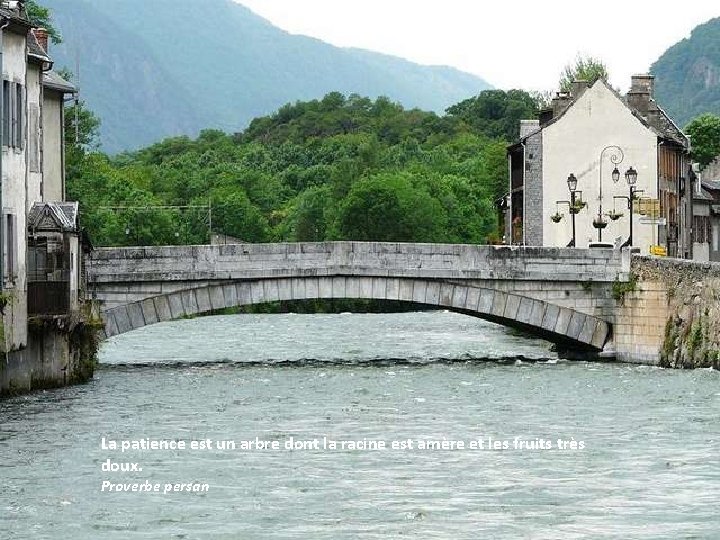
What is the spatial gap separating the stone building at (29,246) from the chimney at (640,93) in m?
32.6

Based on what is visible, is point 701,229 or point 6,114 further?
point 701,229

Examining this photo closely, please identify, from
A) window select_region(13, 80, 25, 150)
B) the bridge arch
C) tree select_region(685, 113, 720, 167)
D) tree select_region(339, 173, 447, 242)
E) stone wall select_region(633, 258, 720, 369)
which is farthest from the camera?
tree select_region(339, 173, 447, 242)

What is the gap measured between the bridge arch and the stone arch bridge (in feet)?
0.09

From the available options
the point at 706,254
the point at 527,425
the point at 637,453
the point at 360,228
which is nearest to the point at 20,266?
the point at 527,425

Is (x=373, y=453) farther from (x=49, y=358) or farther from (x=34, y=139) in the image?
(x=34, y=139)

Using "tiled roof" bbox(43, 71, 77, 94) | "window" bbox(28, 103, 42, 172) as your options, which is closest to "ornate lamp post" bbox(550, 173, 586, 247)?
"tiled roof" bbox(43, 71, 77, 94)

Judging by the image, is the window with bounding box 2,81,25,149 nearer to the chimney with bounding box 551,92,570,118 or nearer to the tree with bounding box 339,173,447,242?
the chimney with bounding box 551,92,570,118

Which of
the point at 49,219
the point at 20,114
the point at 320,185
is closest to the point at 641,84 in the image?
the point at 49,219

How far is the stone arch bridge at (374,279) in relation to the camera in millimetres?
53094

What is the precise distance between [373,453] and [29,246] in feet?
43.3

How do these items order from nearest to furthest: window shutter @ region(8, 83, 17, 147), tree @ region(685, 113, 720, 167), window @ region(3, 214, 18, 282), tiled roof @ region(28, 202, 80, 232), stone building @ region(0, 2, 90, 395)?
window @ region(3, 214, 18, 282), stone building @ region(0, 2, 90, 395), window shutter @ region(8, 83, 17, 147), tiled roof @ region(28, 202, 80, 232), tree @ region(685, 113, 720, 167)

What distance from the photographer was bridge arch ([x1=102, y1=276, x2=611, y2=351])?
53.5 m

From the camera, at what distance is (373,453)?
3269cm

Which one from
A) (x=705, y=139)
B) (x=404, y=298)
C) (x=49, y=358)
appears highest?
(x=705, y=139)
